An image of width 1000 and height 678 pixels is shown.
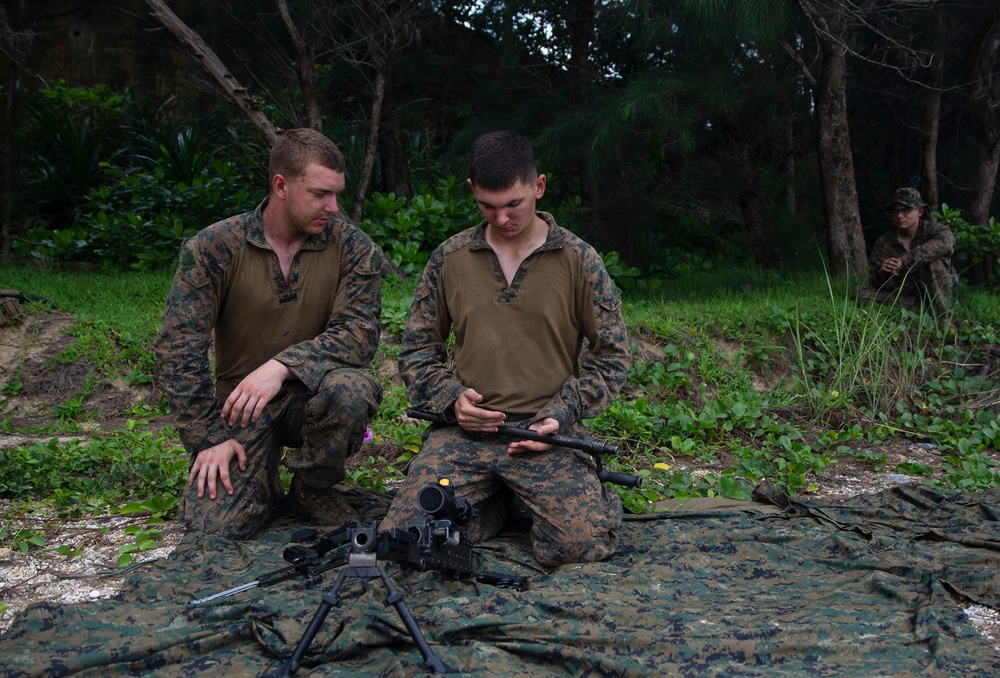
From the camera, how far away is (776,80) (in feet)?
26.3

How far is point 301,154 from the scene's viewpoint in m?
3.96

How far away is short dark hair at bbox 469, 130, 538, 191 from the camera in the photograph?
146 inches

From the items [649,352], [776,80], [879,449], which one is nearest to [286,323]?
[649,352]

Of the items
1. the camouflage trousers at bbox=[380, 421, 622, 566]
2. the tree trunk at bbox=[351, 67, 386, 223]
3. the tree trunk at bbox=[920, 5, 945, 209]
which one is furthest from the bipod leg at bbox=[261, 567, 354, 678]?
the tree trunk at bbox=[920, 5, 945, 209]

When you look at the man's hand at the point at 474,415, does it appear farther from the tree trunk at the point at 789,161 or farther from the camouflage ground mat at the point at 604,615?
the tree trunk at the point at 789,161

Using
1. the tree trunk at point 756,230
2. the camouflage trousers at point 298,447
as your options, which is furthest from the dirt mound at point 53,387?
the tree trunk at point 756,230

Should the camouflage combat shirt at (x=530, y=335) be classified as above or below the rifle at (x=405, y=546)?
above

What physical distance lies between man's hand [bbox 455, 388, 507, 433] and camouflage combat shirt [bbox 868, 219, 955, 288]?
4.63 metres

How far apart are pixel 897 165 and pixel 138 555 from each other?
8638mm

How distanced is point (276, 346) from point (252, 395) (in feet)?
1.54

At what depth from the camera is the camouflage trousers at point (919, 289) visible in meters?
7.26

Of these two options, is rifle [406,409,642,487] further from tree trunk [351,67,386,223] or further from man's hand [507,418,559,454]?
tree trunk [351,67,386,223]

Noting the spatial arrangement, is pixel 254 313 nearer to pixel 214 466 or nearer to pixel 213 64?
pixel 214 466

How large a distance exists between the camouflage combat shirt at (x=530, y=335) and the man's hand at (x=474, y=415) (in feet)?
0.38
